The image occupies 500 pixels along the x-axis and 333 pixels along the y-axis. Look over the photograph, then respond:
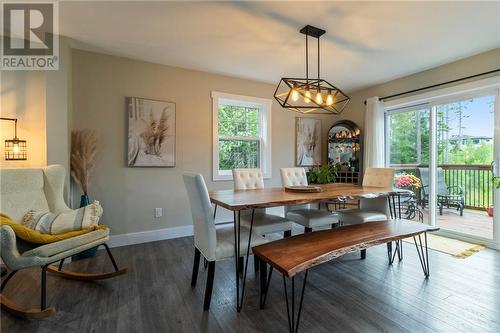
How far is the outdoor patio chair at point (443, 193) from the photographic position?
143 inches

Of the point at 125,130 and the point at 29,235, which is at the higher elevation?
the point at 125,130

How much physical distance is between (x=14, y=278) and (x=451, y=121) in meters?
5.64

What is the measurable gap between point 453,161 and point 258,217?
311 cm

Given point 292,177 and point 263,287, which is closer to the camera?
point 263,287

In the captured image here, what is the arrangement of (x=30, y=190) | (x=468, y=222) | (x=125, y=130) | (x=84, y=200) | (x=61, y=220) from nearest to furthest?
(x=61, y=220)
(x=30, y=190)
(x=84, y=200)
(x=125, y=130)
(x=468, y=222)

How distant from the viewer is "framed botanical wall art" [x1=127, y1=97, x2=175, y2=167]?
3277 millimetres

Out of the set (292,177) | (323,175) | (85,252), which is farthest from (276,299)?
(323,175)

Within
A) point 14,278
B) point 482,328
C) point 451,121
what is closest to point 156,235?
point 14,278

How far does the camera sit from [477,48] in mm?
3023

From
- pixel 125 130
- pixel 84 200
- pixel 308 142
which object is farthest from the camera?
pixel 308 142

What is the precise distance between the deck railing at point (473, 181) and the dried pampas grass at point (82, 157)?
487 centimetres

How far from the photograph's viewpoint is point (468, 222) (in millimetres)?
3527

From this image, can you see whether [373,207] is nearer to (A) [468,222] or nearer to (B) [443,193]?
(B) [443,193]

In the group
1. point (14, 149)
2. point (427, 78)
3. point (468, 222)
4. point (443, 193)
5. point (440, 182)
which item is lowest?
point (468, 222)
